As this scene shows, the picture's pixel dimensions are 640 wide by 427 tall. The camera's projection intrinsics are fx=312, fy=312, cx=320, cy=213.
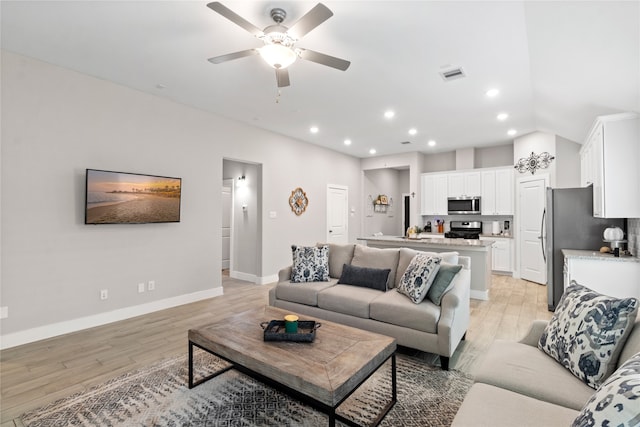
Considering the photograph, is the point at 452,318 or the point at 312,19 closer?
the point at 312,19

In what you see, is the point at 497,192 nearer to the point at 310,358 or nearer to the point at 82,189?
the point at 310,358

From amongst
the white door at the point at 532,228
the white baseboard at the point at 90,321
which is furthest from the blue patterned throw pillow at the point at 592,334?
the white door at the point at 532,228

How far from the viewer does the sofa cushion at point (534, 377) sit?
57.1 inches

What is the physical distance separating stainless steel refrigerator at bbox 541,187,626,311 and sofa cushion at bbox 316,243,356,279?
2.91 metres

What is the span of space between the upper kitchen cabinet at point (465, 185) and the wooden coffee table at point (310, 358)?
6133 mm

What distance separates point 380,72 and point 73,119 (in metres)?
3.53

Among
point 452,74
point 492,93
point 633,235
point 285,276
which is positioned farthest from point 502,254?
point 285,276

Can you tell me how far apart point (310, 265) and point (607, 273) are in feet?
11.1

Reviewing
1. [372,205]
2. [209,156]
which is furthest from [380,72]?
[372,205]

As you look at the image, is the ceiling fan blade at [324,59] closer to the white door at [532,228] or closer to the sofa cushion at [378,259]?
the sofa cushion at [378,259]

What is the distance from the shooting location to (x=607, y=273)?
3525 mm

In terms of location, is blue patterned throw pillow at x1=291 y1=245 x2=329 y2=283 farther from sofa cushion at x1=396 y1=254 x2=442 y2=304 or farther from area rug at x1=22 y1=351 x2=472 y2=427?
area rug at x1=22 y1=351 x2=472 y2=427

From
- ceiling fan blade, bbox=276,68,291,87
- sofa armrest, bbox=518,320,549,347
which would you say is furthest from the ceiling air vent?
sofa armrest, bbox=518,320,549,347

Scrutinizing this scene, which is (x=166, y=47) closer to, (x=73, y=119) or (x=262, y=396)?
(x=73, y=119)
